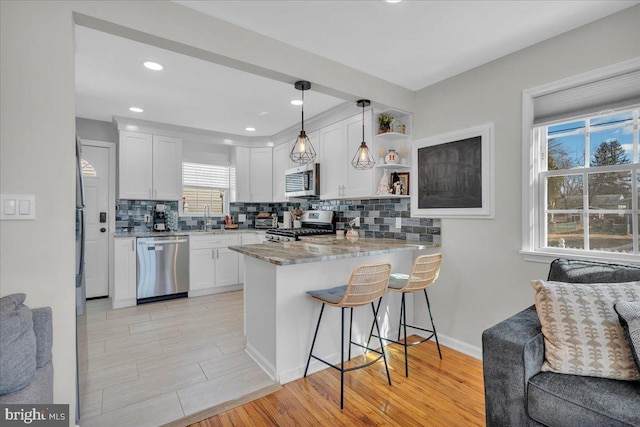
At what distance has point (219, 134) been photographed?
515 cm

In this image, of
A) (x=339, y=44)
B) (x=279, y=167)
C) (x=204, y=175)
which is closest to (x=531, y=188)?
(x=339, y=44)

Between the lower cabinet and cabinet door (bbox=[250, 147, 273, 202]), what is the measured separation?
91 cm

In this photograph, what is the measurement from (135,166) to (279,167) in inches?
81.3

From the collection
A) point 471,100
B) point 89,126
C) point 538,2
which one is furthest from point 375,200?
point 89,126

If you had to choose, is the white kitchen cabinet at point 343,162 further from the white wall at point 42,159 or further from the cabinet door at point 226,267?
the white wall at point 42,159

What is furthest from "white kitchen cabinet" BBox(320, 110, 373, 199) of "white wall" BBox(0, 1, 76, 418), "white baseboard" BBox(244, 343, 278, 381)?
"white wall" BBox(0, 1, 76, 418)

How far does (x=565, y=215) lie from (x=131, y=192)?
4880 mm

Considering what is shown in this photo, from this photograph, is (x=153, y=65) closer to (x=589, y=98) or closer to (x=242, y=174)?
(x=242, y=174)

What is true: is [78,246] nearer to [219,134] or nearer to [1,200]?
[1,200]

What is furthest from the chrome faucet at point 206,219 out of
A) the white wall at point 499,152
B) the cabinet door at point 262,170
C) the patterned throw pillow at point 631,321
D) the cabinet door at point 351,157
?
the patterned throw pillow at point 631,321

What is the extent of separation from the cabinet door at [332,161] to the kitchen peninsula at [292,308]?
4.41 feet

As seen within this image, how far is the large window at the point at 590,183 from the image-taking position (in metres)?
2.08

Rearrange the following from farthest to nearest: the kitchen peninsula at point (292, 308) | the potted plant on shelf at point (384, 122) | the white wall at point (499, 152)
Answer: the potted plant on shelf at point (384, 122)
the kitchen peninsula at point (292, 308)
the white wall at point (499, 152)

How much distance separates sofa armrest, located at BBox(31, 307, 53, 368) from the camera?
4.56ft
